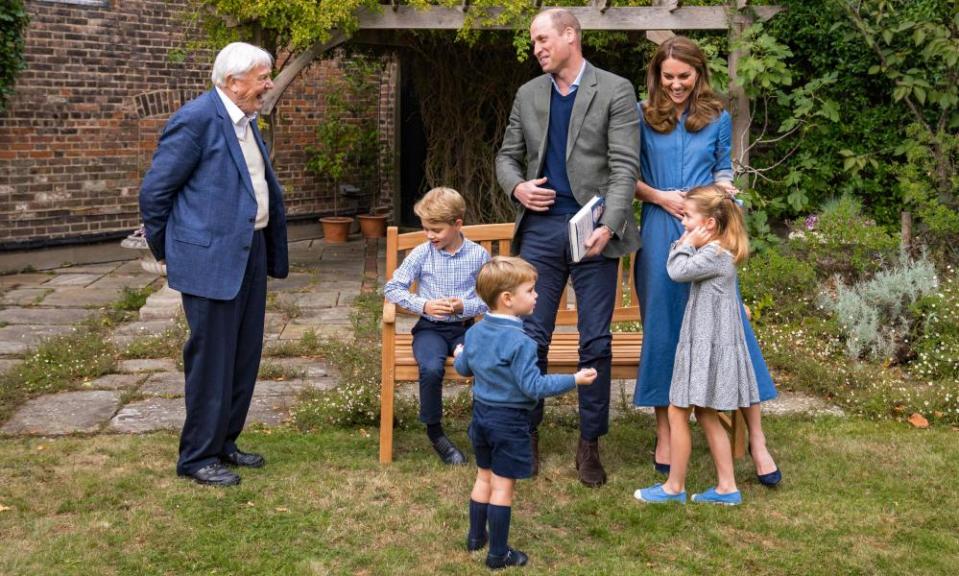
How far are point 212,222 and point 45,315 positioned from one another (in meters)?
4.73

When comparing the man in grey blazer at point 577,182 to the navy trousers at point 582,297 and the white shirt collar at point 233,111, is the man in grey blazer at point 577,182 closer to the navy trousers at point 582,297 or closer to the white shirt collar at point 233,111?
the navy trousers at point 582,297

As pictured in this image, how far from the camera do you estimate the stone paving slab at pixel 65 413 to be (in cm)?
→ 554

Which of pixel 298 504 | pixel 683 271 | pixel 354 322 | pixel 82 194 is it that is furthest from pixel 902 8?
pixel 82 194

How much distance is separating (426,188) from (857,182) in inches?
244

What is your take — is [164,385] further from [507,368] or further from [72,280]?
[72,280]

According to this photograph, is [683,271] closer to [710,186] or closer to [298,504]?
[710,186]

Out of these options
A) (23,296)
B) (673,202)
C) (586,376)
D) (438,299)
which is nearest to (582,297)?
(673,202)

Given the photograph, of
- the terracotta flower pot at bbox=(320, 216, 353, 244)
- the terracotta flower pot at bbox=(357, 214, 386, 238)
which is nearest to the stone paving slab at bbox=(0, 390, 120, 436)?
the terracotta flower pot at bbox=(320, 216, 353, 244)

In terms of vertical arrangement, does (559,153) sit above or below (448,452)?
above

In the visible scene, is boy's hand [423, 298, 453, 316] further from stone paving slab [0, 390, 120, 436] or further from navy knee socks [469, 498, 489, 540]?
stone paving slab [0, 390, 120, 436]

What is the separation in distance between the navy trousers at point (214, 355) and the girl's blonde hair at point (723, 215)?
5.99 ft

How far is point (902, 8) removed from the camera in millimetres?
8469

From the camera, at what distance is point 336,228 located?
1327cm

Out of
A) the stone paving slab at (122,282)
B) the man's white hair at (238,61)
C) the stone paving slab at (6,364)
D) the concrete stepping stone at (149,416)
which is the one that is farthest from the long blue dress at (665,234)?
the stone paving slab at (122,282)
